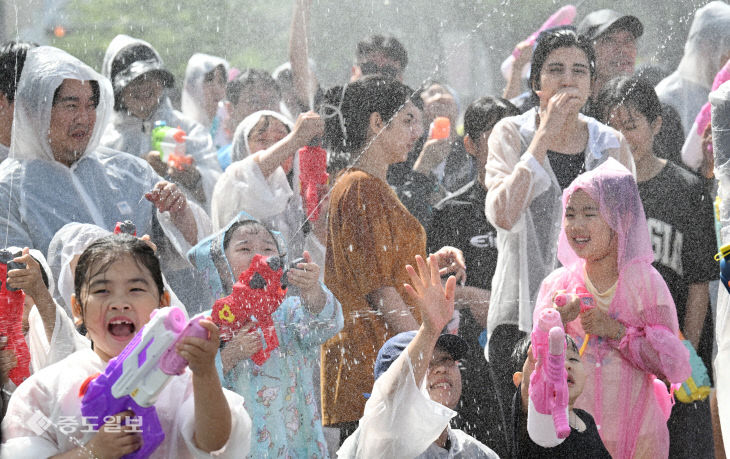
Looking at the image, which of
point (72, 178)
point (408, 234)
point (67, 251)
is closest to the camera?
point (67, 251)

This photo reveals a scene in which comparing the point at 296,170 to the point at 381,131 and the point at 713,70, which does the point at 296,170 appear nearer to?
the point at 381,131

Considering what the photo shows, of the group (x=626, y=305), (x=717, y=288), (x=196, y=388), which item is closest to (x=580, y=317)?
(x=626, y=305)

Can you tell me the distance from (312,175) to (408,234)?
0.34m

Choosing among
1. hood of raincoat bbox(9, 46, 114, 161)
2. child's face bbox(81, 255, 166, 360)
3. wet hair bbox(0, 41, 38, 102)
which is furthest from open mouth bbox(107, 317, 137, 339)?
wet hair bbox(0, 41, 38, 102)

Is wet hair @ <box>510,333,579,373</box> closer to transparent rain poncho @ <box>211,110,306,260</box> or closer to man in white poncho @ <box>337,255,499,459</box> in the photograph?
man in white poncho @ <box>337,255,499,459</box>

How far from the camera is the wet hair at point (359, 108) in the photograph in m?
3.45

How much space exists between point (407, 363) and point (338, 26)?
4.32ft

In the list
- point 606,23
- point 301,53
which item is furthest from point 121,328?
point 606,23

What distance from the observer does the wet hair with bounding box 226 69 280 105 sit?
4.02 meters

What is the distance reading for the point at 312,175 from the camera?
3529mm

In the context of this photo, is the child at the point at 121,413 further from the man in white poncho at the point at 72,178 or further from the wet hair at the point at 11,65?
the wet hair at the point at 11,65

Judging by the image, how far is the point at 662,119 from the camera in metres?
→ 3.69

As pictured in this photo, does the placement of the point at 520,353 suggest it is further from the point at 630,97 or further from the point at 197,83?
the point at 197,83

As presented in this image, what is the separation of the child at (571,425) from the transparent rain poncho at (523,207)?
1.09 ft
